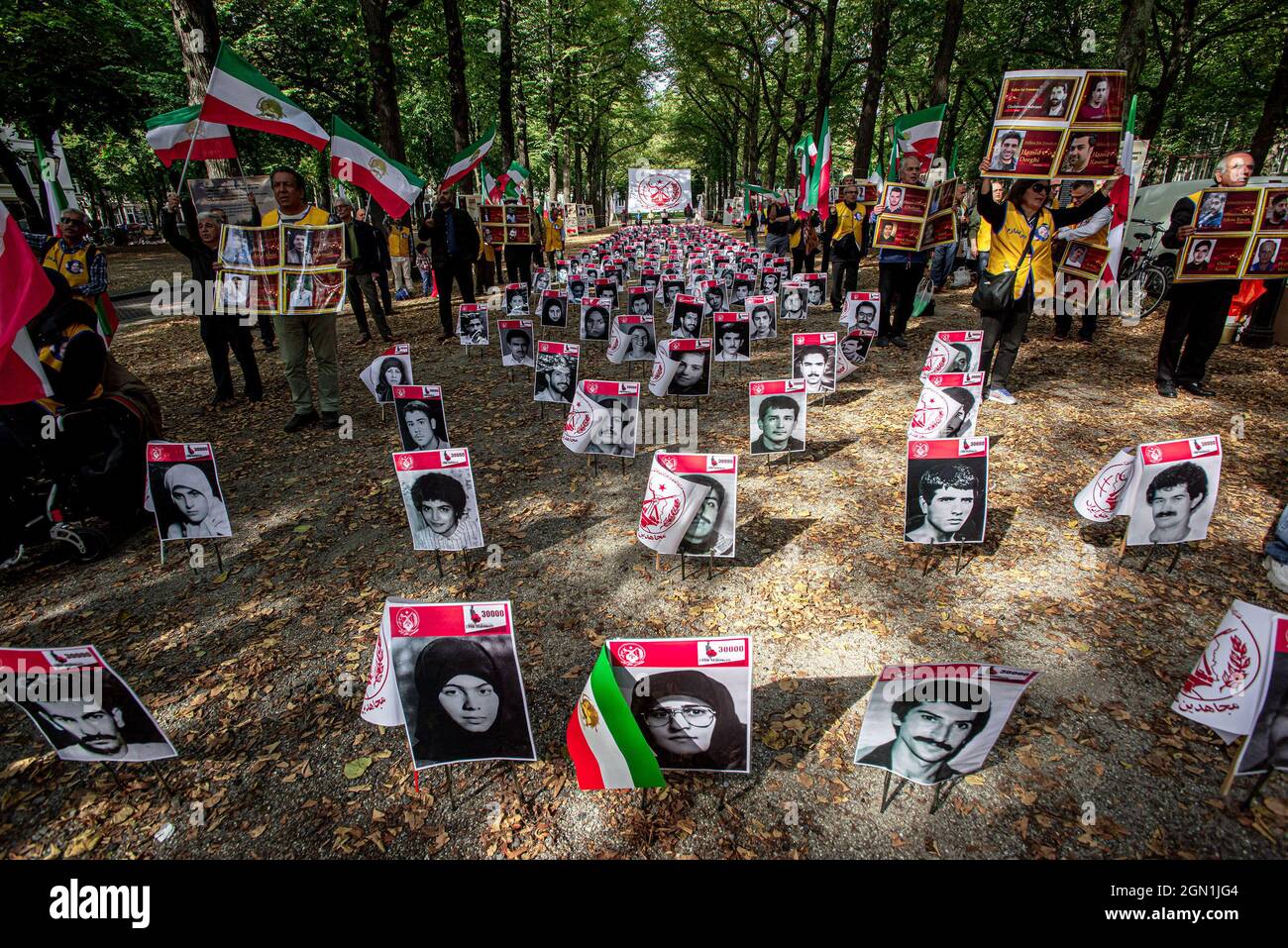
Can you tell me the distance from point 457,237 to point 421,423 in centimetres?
659

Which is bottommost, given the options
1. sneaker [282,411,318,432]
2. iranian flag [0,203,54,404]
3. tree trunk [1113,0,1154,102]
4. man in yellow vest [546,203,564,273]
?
sneaker [282,411,318,432]

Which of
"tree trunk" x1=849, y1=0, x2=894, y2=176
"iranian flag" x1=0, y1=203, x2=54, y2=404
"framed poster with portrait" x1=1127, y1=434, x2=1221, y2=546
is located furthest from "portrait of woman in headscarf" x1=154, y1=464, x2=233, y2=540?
"tree trunk" x1=849, y1=0, x2=894, y2=176

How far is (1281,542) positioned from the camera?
3.98 metres

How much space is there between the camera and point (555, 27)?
2877 cm

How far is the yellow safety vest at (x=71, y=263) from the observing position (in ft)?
19.8

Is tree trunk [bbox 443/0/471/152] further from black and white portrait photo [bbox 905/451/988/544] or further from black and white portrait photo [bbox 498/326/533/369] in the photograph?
black and white portrait photo [bbox 905/451/988/544]

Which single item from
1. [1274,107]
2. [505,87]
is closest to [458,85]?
[505,87]

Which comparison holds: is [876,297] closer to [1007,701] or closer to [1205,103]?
[1007,701]

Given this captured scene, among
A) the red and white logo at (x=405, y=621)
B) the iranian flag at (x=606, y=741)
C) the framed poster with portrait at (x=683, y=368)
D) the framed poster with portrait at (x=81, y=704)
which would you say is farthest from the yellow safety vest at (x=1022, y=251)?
the framed poster with portrait at (x=81, y=704)

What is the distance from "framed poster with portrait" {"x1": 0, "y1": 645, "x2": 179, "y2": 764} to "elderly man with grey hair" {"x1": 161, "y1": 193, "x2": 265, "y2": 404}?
602cm

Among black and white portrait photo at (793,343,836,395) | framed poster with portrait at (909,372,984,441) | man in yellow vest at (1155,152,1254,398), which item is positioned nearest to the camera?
framed poster with portrait at (909,372,984,441)

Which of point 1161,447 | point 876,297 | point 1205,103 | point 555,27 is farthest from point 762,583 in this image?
point 1205,103

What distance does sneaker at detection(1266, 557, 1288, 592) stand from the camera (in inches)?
155

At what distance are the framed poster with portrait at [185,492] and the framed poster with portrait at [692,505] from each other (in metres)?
3.14
